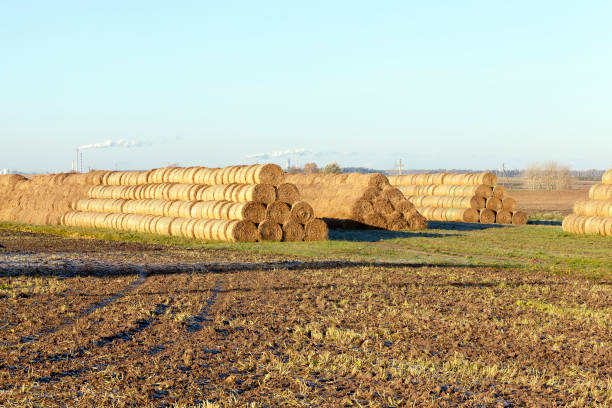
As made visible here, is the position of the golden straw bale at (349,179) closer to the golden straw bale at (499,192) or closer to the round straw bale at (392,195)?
the round straw bale at (392,195)

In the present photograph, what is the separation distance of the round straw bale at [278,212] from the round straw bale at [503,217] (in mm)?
16747

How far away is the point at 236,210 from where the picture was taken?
27.2m

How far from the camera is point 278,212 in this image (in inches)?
1085

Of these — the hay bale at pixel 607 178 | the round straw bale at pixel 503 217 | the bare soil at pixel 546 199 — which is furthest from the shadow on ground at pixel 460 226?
the bare soil at pixel 546 199

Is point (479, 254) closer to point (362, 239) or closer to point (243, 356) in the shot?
point (362, 239)

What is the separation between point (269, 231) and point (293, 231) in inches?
40.6

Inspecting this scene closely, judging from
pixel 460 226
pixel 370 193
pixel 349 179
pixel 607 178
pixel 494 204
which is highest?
pixel 349 179

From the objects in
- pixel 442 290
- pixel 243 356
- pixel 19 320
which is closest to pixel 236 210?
pixel 442 290

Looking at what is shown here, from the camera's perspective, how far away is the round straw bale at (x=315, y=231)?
2770 centimetres

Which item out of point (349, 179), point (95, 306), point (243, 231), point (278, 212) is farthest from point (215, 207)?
point (95, 306)

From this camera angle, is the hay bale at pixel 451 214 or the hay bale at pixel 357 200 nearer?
the hay bale at pixel 357 200

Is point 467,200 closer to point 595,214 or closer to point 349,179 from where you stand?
point 349,179

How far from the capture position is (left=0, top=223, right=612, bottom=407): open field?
7.36 m

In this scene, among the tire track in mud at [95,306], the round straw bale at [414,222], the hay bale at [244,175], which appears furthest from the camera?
the round straw bale at [414,222]
